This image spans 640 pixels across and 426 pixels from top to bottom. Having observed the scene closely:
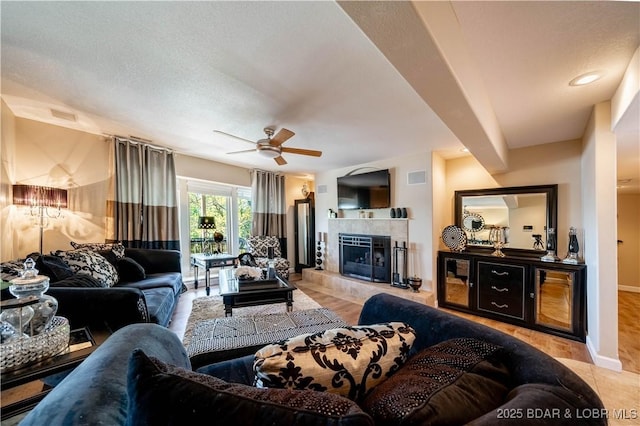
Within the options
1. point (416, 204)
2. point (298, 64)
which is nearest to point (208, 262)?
point (298, 64)

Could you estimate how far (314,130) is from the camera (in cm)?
289

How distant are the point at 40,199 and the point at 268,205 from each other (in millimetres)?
3276

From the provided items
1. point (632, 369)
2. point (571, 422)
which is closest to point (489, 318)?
point (632, 369)

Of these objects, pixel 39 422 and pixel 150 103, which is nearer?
pixel 39 422

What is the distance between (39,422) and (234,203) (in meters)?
4.65

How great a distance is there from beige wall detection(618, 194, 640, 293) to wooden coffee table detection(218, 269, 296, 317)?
20.2 ft

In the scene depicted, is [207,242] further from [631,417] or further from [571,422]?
[631,417]

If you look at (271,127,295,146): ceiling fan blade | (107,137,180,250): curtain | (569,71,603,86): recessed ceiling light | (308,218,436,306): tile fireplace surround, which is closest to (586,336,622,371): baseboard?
(308,218,436,306): tile fireplace surround

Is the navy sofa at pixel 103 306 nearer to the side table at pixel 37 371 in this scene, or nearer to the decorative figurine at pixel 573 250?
the side table at pixel 37 371

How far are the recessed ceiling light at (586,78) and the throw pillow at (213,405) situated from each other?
257 cm

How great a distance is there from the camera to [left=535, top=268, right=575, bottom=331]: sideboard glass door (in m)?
2.71

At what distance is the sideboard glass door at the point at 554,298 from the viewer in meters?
2.71

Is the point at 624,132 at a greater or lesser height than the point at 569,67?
lesser

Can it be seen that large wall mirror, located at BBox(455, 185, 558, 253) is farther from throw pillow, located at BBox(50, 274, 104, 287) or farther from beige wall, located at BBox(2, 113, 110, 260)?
beige wall, located at BBox(2, 113, 110, 260)
